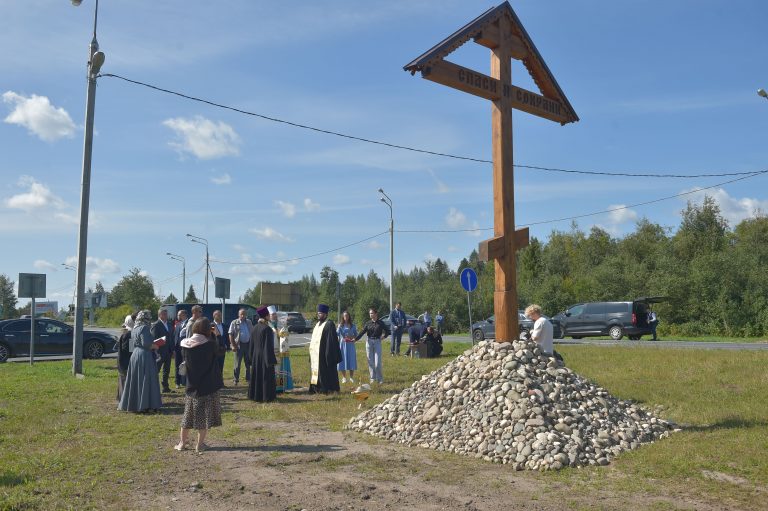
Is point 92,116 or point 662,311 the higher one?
point 92,116

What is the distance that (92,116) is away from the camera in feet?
59.2

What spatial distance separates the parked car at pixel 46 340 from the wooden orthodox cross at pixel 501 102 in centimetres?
1819

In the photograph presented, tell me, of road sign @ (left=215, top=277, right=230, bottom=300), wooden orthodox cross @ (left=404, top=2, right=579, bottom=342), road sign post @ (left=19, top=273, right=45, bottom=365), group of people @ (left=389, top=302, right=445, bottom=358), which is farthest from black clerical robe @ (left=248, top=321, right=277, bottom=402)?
road sign post @ (left=19, top=273, right=45, bottom=365)

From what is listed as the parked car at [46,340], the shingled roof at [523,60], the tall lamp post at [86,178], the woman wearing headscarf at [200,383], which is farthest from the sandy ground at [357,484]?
the parked car at [46,340]

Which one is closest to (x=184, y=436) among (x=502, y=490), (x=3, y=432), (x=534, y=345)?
(x=3, y=432)

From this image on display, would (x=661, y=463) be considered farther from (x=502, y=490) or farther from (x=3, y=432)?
(x=3, y=432)

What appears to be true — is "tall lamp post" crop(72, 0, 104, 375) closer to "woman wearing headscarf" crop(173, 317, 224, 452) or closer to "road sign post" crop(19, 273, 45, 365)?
"road sign post" crop(19, 273, 45, 365)

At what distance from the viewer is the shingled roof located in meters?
8.93

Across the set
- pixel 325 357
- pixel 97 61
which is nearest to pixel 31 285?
pixel 97 61

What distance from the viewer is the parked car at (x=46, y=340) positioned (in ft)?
76.4

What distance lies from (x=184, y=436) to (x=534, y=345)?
15.7 ft

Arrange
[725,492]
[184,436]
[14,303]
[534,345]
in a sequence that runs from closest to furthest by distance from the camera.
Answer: [725,492], [184,436], [534,345], [14,303]

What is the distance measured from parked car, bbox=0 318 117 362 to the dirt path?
1740 centimetres

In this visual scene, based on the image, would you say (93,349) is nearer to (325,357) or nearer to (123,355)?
(123,355)
